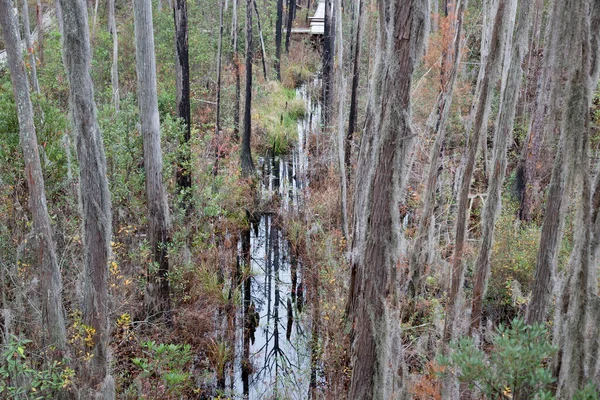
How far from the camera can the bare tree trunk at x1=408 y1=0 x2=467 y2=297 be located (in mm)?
7418

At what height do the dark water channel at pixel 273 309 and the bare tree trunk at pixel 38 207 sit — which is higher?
the bare tree trunk at pixel 38 207

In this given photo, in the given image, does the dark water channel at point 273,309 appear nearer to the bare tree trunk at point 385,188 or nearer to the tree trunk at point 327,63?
the tree trunk at point 327,63

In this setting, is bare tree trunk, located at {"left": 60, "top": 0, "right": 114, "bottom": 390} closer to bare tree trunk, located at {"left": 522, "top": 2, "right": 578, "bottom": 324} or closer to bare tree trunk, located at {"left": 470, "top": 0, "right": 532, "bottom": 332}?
bare tree trunk, located at {"left": 522, "top": 2, "right": 578, "bottom": 324}

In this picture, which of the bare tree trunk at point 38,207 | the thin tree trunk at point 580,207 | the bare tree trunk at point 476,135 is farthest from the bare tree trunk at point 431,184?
the bare tree trunk at point 38,207

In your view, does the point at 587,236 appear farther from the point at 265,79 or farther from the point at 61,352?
the point at 265,79

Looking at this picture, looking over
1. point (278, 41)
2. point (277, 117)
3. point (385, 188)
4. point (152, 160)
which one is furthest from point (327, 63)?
point (385, 188)

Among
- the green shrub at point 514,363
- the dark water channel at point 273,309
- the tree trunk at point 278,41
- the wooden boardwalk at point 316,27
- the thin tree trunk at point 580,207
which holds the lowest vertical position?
the dark water channel at point 273,309

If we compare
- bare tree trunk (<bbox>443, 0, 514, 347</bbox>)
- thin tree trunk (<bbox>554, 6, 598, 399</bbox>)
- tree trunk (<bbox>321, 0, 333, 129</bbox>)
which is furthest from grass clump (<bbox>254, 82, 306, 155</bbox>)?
thin tree trunk (<bbox>554, 6, 598, 399</bbox>)

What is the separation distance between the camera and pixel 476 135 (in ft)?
20.3

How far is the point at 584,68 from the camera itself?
3.47 meters

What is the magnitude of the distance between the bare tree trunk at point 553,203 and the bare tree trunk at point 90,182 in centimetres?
456

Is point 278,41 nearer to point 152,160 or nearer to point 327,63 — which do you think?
point 327,63

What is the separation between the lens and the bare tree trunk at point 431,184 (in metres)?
7.42

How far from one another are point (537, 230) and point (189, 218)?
7.31 metres
